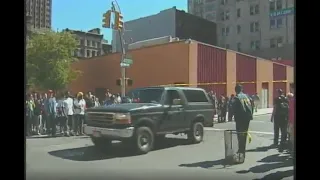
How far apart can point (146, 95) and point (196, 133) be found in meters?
0.84

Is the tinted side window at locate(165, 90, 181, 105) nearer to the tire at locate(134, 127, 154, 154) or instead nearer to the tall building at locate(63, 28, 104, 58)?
the tire at locate(134, 127, 154, 154)

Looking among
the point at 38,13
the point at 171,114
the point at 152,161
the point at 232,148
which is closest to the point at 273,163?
the point at 232,148

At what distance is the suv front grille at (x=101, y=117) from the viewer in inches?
219

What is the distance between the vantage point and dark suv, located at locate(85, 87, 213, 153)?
555 cm

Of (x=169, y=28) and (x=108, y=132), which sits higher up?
(x=169, y=28)

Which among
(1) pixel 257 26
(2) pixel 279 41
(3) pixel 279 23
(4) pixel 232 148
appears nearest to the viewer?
(4) pixel 232 148

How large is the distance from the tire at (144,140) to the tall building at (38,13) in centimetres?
185

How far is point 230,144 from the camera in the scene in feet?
18.6

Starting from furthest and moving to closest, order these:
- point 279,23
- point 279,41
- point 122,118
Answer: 1. point 279,41
2. point 279,23
3. point 122,118

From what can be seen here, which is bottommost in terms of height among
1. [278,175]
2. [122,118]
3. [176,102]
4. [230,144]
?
[278,175]

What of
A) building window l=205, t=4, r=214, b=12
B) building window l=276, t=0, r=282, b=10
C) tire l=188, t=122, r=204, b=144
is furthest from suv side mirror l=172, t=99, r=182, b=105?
building window l=276, t=0, r=282, b=10

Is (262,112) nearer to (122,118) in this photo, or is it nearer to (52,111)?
(122,118)
